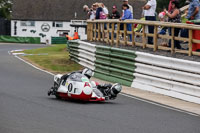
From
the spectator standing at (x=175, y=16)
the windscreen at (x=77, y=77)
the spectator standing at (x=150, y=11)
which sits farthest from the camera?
the spectator standing at (x=150, y=11)

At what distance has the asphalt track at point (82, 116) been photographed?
8.75 m

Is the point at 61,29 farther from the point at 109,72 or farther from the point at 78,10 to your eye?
the point at 109,72

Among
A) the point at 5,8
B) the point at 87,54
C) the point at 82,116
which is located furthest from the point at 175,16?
the point at 5,8

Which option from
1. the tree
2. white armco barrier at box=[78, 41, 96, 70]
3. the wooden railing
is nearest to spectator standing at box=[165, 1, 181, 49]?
the wooden railing

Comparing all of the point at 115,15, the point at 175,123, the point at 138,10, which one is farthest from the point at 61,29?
the point at 175,123

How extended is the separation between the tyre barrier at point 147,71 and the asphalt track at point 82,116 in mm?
1484

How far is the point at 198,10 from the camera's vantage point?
16891 mm

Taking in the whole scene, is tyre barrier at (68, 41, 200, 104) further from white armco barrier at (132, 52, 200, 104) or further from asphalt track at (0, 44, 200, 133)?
asphalt track at (0, 44, 200, 133)

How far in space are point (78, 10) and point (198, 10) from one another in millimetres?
78191

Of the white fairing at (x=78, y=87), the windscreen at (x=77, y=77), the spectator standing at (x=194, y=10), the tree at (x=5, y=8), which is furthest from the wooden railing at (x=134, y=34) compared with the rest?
the tree at (x=5, y=8)

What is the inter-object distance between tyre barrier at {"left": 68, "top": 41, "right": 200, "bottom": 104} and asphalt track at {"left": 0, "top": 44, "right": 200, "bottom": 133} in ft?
4.87

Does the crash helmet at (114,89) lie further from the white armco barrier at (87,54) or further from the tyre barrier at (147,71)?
the white armco barrier at (87,54)

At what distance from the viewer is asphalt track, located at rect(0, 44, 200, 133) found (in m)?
8.75

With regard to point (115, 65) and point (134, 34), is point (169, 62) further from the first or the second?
point (134, 34)
